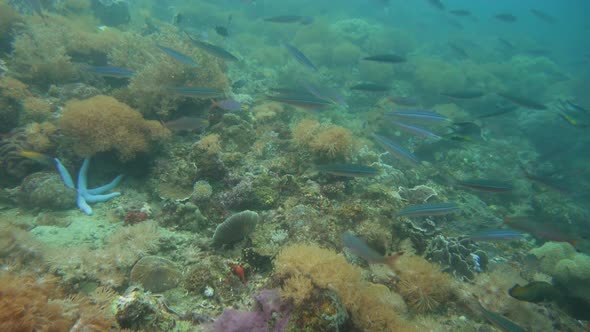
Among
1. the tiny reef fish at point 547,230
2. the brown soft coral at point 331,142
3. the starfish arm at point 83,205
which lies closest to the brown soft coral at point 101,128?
the starfish arm at point 83,205

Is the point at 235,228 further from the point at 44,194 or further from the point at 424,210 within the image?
the point at 44,194

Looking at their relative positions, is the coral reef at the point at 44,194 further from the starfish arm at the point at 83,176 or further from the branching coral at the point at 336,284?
the branching coral at the point at 336,284

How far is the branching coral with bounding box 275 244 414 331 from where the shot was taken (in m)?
2.49

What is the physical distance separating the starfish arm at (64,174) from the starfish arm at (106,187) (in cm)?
33

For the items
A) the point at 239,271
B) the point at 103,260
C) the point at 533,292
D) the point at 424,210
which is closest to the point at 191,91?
the point at 103,260

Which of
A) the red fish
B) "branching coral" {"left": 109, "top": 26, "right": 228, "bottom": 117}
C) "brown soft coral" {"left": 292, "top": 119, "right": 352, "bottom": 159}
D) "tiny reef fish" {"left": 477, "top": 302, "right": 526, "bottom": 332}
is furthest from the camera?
"branching coral" {"left": 109, "top": 26, "right": 228, "bottom": 117}

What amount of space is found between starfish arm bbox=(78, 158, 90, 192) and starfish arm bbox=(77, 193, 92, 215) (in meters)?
0.15

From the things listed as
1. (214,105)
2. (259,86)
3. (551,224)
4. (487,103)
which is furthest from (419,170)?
(487,103)

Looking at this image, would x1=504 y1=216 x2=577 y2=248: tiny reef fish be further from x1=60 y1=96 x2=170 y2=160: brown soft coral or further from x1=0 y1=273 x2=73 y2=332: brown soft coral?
x1=60 y1=96 x2=170 y2=160: brown soft coral

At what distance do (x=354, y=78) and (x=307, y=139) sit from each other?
41.1 feet

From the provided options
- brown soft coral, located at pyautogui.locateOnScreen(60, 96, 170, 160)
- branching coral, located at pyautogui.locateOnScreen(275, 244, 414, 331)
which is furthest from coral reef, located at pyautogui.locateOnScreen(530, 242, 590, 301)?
brown soft coral, located at pyautogui.locateOnScreen(60, 96, 170, 160)

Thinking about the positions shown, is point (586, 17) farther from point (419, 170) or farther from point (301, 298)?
point (301, 298)

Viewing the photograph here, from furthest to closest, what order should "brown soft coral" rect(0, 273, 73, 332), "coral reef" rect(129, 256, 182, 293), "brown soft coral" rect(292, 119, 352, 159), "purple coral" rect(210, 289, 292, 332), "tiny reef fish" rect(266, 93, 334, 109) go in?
1. "tiny reef fish" rect(266, 93, 334, 109)
2. "brown soft coral" rect(292, 119, 352, 159)
3. "coral reef" rect(129, 256, 182, 293)
4. "purple coral" rect(210, 289, 292, 332)
5. "brown soft coral" rect(0, 273, 73, 332)

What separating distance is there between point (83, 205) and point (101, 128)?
1409 mm
